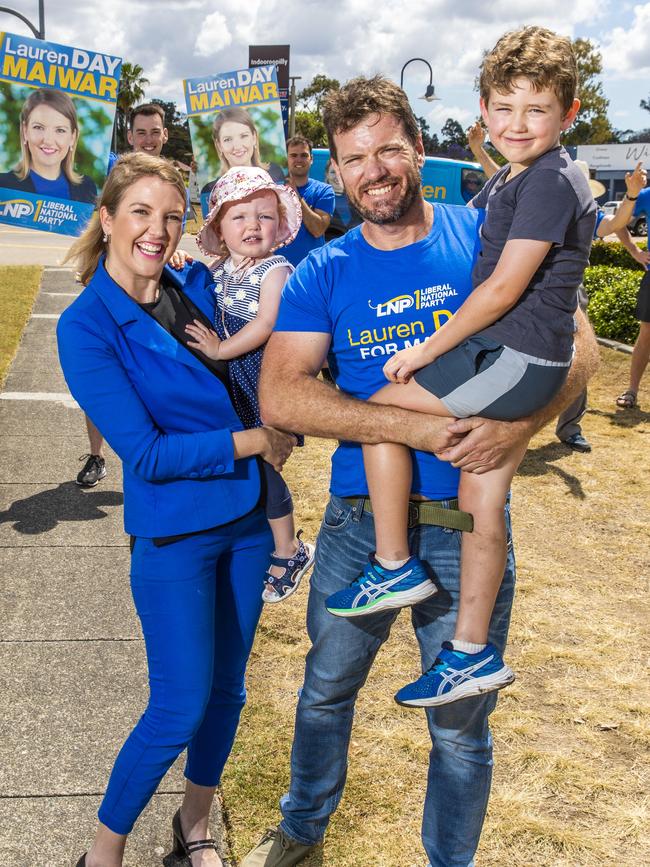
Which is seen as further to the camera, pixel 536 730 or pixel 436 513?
pixel 536 730

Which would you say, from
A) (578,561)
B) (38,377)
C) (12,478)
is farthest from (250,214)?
(38,377)

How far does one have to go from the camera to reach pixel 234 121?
17.4 feet

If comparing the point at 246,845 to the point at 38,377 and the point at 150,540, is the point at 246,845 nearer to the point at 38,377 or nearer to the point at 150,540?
the point at 150,540

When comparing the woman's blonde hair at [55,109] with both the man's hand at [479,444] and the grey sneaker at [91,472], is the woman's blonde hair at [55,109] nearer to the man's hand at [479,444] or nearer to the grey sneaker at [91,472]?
the grey sneaker at [91,472]

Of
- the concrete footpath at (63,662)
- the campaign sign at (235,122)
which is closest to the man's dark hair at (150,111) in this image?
the campaign sign at (235,122)

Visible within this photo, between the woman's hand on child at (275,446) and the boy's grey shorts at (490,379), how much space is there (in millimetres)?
469

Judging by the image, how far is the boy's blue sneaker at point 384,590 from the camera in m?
2.51

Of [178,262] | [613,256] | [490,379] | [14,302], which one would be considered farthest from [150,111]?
[613,256]

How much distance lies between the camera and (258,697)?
13.4ft

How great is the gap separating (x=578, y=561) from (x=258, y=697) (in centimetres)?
252

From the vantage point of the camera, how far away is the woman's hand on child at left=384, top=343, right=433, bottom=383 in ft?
8.10

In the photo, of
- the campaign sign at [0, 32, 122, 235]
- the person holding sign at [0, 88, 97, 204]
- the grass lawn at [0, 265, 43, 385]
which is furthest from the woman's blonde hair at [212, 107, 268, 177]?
the grass lawn at [0, 265, 43, 385]

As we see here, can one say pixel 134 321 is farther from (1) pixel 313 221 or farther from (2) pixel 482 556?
(1) pixel 313 221

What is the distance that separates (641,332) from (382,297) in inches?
275
